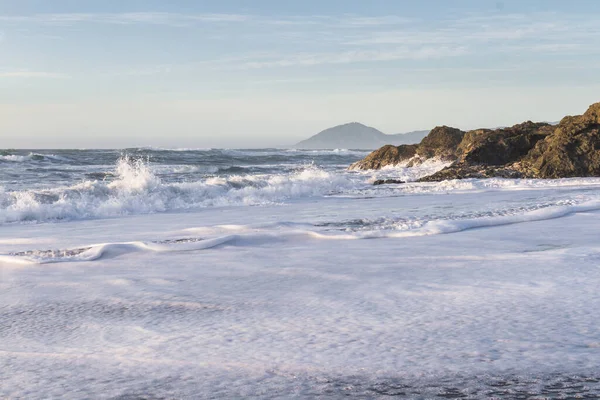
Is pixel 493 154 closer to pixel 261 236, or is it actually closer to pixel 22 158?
pixel 261 236

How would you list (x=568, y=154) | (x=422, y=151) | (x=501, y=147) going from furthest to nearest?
(x=422, y=151) < (x=501, y=147) < (x=568, y=154)

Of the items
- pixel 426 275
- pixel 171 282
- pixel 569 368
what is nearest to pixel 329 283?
pixel 426 275

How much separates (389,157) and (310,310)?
2600cm

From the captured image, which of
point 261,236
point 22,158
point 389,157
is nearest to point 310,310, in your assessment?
point 261,236

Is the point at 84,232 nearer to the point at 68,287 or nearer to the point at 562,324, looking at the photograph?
the point at 68,287

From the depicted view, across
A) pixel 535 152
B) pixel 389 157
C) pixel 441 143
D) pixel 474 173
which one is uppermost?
pixel 441 143

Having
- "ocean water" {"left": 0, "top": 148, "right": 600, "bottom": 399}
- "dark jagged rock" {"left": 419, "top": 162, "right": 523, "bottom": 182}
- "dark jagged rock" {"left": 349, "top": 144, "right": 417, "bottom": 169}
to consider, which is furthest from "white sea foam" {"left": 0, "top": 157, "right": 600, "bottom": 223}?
"dark jagged rock" {"left": 349, "top": 144, "right": 417, "bottom": 169}

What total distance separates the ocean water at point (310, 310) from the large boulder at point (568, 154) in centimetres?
911

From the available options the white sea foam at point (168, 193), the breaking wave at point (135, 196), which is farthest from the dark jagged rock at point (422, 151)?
the breaking wave at point (135, 196)

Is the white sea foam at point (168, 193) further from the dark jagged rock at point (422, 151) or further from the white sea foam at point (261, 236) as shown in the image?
the dark jagged rock at point (422, 151)

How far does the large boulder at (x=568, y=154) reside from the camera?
53.4ft

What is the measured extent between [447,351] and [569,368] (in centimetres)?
48

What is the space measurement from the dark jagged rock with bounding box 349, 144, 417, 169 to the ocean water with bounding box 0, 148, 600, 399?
20.7 metres

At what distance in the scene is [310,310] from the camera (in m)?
3.40
